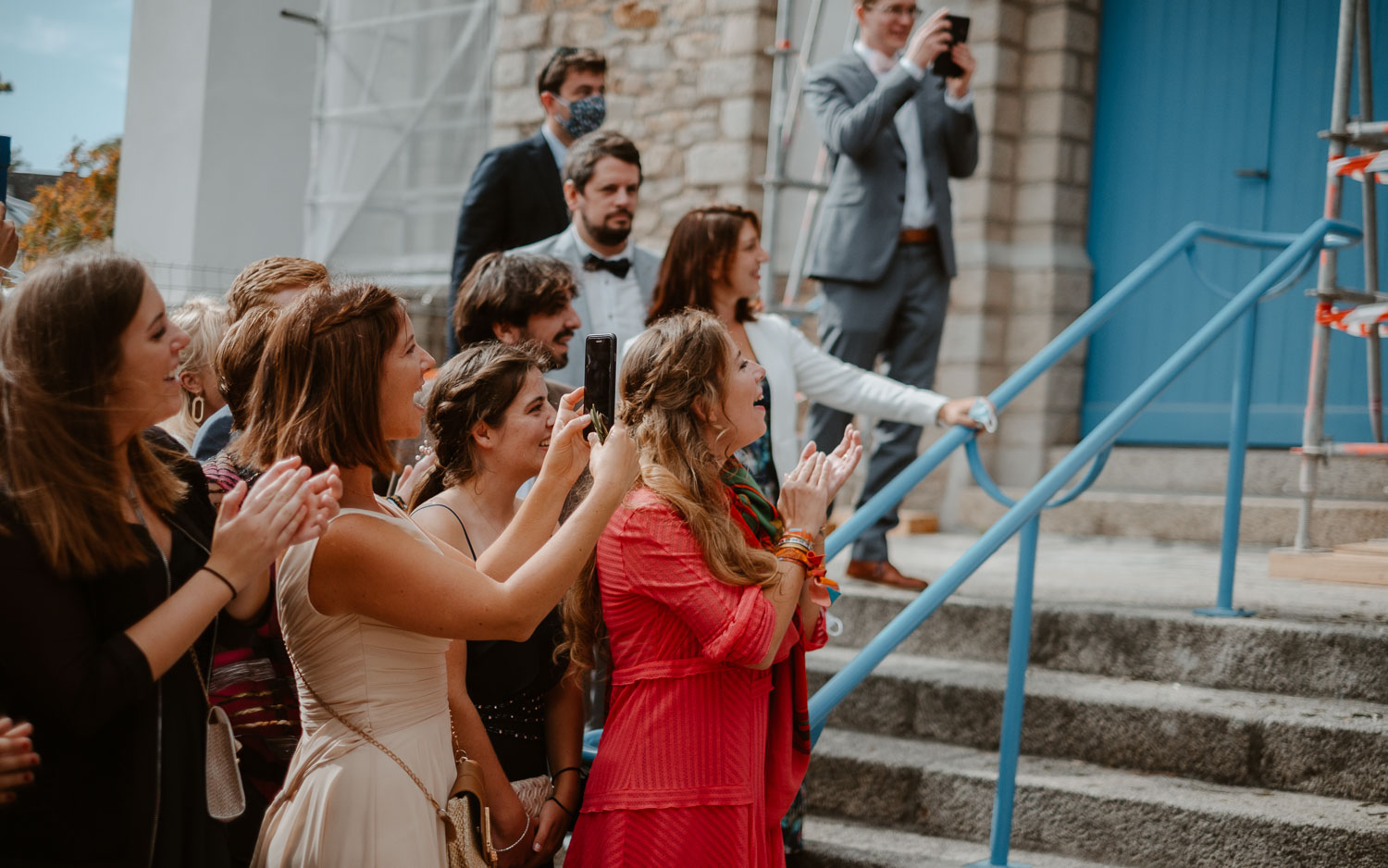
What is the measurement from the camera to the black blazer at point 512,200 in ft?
14.0

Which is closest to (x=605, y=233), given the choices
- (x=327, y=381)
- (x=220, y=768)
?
(x=327, y=381)

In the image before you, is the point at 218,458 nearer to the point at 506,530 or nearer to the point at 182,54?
the point at 506,530

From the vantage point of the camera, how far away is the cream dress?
1888mm

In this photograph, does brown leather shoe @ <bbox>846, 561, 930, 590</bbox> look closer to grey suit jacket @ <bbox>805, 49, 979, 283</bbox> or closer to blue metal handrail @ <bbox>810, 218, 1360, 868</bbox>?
blue metal handrail @ <bbox>810, 218, 1360, 868</bbox>

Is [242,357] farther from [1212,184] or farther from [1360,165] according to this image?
[1212,184]

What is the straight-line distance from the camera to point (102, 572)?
5.43 feet

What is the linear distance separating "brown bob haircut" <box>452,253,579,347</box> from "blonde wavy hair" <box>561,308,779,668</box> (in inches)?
23.1

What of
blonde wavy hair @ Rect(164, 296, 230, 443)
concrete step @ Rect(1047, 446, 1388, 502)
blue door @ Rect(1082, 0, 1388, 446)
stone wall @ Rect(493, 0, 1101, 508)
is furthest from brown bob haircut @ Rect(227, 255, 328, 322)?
blue door @ Rect(1082, 0, 1388, 446)

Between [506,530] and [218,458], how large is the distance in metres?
0.53

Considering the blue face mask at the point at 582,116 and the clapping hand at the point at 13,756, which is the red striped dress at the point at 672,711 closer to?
the clapping hand at the point at 13,756

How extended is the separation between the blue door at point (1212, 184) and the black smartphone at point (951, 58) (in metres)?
2.28

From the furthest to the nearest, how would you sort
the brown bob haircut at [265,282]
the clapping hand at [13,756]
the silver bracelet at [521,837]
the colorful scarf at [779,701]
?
the brown bob haircut at [265,282]
the colorful scarf at [779,701]
the silver bracelet at [521,837]
the clapping hand at [13,756]

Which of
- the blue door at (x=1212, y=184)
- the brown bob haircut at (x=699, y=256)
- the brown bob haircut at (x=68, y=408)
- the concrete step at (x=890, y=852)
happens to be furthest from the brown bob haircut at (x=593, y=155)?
the blue door at (x=1212, y=184)

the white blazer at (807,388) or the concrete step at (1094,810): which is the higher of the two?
the white blazer at (807,388)
